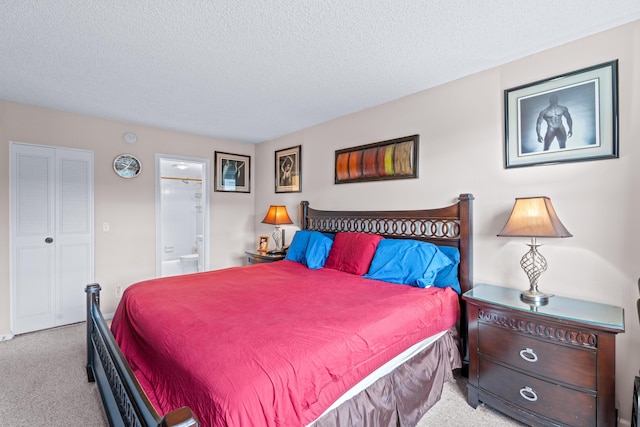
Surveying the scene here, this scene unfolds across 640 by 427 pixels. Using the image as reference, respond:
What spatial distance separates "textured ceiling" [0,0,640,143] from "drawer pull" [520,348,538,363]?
80.7 inches

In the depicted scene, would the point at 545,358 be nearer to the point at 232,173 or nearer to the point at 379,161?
the point at 379,161

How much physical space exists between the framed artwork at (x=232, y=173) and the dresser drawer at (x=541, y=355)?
406cm

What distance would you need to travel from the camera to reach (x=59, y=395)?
85.7 inches

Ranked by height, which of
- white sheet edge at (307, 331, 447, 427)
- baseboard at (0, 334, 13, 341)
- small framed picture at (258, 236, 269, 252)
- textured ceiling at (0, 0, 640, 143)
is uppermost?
textured ceiling at (0, 0, 640, 143)

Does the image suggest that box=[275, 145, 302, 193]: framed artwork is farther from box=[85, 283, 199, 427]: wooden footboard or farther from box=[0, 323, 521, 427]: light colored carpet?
box=[0, 323, 521, 427]: light colored carpet

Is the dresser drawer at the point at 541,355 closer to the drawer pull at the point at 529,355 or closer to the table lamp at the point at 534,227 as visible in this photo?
the drawer pull at the point at 529,355

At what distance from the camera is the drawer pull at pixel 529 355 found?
178cm

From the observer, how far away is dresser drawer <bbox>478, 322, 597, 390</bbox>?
1.62 metres

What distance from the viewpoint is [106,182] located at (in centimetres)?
378

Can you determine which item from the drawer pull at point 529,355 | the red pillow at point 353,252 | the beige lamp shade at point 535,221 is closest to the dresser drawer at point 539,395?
the drawer pull at point 529,355

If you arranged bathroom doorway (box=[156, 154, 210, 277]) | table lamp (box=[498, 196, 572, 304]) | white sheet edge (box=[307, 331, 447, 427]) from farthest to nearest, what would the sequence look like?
bathroom doorway (box=[156, 154, 210, 277]) → table lamp (box=[498, 196, 572, 304]) → white sheet edge (box=[307, 331, 447, 427])

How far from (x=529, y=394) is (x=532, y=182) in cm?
142

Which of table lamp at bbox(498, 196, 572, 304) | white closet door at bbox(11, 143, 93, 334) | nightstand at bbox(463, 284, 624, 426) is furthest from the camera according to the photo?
white closet door at bbox(11, 143, 93, 334)

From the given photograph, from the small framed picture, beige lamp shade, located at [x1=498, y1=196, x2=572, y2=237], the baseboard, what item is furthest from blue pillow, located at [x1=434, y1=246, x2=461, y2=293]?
the baseboard
